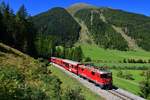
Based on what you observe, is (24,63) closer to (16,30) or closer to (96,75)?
(96,75)

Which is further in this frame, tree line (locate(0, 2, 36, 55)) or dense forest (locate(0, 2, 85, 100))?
tree line (locate(0, 2, 36, 55))

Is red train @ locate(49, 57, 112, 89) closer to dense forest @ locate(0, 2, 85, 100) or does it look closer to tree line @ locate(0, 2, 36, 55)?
dense forest @ locate(0, 2, 85, 100)

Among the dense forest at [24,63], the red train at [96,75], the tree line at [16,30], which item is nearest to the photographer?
the dense forest at [24,63]

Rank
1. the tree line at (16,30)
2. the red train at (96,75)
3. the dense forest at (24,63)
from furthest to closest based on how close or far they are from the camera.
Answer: the tree line at (16,30) → the red train at (96,75) → the dense forest at (24,63)

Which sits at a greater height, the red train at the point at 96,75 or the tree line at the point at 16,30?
the tree line at the point at 16,30

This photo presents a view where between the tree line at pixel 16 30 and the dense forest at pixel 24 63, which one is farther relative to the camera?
the tree line at pixel 16 30

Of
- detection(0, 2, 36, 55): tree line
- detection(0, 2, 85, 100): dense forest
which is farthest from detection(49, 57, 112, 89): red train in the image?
detection(0, 2, 36, 55): tree line

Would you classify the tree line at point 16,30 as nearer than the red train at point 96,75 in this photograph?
No

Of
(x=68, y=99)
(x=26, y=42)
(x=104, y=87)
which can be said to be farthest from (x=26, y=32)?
(x=68, y=99)

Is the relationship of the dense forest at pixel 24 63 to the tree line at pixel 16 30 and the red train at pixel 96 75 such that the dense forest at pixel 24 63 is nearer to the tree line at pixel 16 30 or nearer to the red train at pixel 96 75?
the tree line at pixel 16 30

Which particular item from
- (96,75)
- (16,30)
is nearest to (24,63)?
(96,75)

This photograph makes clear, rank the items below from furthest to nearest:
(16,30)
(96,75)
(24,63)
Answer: (16,30)
(96,75)
(24,63)

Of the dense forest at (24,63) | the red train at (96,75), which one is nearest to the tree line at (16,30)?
the dense forest at (24,63)

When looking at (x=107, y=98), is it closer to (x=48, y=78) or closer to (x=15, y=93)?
(x=48, y=78)
